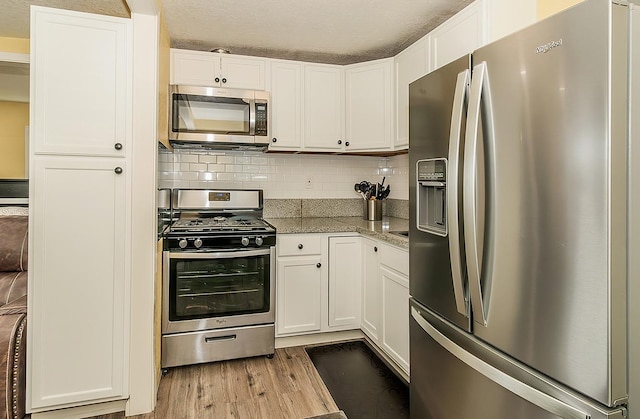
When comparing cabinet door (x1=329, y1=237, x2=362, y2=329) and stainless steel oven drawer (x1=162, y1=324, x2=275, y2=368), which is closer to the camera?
stainless steel oven drawer (x1=162, y1=324, x2=275, y2=368)

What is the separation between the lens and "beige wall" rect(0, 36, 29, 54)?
8.56 ft

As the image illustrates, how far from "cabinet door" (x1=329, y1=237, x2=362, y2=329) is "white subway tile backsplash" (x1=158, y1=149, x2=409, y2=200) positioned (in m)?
0.74

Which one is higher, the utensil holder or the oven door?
the utensil holder

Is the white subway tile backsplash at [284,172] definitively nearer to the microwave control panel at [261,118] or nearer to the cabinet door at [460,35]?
the microwave control panel at [261,118]

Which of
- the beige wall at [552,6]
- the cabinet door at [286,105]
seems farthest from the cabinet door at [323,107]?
the beige wall at [552,6]

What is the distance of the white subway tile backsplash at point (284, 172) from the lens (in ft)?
9.70

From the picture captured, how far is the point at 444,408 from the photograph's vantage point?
4.65ft

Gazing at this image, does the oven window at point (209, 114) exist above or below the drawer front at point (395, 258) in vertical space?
above

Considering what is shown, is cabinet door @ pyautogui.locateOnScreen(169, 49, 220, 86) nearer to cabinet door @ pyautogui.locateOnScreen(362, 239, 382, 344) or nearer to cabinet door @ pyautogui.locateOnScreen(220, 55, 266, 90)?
cabinet door @ pyautogui.locateOnScreen(220, 55, 266, 90)

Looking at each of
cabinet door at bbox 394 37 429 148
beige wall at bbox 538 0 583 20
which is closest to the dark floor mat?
cabinet door at bbox 394 37 429 148

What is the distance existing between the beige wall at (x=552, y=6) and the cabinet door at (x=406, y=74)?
24.9 inches

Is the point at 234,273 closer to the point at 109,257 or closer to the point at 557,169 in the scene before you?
the point at 109,257

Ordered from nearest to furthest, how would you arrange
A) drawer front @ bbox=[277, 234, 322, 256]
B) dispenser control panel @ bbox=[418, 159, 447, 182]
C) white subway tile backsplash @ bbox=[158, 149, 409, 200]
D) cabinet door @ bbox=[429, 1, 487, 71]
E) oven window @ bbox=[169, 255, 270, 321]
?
dispenser control panel @ bbox=[418, 159, 447, 182], cabinet door @ bbox=[429, 1, 487, 71], oven window @ bbox=[169, 255, 270, 321], drawer front @ bbox=[277, 234, 322, 256], white subway tile backsplash @ bbox=[158, 149, 409, 200]

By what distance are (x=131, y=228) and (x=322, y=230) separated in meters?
1.24
